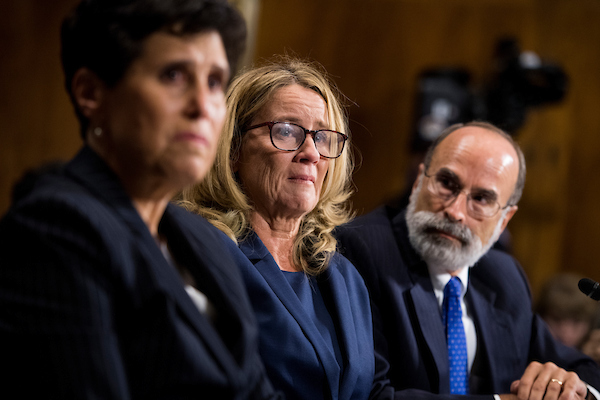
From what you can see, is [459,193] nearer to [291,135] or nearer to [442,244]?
[442,244]

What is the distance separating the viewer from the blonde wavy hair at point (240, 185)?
142cm

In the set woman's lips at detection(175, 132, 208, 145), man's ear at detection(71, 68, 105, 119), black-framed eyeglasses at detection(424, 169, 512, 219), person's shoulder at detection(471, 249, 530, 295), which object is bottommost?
person's shoulder at detection(471, 249, 530, 295)

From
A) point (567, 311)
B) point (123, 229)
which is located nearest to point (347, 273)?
point (123, 229)

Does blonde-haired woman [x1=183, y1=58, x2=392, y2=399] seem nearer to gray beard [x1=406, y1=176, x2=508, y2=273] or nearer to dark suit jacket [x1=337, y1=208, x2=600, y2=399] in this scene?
dark suit jacket [x1=337, y1=208, x2=600, y2=399]

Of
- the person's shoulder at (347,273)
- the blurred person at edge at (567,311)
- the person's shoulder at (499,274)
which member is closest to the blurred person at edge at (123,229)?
the person's shoulder at (347,273)

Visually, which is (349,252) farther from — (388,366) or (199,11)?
(199,11)

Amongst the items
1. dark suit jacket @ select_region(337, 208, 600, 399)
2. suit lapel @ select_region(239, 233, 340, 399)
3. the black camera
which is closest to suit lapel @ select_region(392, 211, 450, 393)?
dark suit jacket @ select_region(337, 208, 600, 399)

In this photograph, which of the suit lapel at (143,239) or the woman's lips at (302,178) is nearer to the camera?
the suit lapel at (143,239)

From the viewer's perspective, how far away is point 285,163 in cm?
140

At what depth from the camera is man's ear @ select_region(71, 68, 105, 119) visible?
2.81 ft

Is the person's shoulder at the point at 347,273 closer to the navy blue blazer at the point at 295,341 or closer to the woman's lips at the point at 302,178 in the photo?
the navy blue blazer at the point at 295,341

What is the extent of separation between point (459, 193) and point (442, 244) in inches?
7.0

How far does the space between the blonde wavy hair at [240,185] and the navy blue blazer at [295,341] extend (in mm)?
88

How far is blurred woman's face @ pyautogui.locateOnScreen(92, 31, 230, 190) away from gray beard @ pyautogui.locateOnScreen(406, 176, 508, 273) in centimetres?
107
